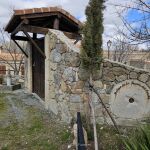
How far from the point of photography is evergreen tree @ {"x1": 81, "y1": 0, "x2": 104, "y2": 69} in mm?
6469

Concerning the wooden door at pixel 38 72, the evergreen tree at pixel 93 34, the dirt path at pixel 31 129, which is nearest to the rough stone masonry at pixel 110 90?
the evergreen tree at pixel 93 34

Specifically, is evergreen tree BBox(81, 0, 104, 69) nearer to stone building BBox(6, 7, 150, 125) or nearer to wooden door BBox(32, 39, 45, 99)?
stone building BBox(6, 7, 150, 125)

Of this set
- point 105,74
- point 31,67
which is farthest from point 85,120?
point 31,67

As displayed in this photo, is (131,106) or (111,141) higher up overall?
(131,106)

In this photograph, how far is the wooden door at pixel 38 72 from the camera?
10.6 metres

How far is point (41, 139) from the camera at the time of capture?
6.61 m

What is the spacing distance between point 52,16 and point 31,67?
11.5 feet

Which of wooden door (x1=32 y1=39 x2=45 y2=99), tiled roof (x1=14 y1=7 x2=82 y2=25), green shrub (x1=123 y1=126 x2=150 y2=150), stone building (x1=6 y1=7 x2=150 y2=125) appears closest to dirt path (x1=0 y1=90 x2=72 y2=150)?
stone building (x1=6 y1=7 x2=150 y2=125)

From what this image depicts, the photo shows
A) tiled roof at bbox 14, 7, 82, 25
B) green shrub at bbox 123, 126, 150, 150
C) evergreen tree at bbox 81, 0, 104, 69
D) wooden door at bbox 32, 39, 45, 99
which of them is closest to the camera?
green shrub at bbox 123, 126, 150, 150

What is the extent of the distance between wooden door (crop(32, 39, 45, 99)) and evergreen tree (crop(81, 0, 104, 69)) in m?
3.82

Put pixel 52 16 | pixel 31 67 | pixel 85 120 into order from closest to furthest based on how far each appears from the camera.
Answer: pixel 85 120 → pixel 52 16 → pixel 31 67

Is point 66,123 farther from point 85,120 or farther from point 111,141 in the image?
point 111,141

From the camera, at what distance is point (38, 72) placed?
11430 millimetres

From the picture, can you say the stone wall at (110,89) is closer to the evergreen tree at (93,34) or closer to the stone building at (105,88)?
the stone building at (105,88)
